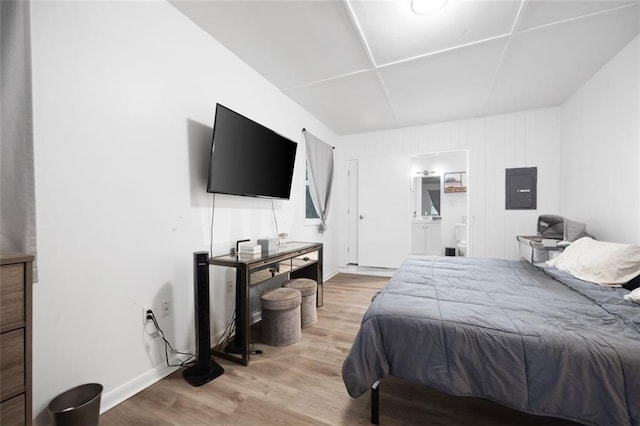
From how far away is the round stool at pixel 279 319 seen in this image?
2.17m

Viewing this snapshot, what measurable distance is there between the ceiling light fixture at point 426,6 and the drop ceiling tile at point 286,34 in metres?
0.47

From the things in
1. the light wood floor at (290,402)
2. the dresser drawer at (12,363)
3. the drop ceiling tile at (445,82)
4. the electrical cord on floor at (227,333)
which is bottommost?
the light wood floor at (290,402)

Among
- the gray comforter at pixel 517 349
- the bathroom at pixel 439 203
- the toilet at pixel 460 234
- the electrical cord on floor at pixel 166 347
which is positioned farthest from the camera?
the bathroom at pixel 439 203

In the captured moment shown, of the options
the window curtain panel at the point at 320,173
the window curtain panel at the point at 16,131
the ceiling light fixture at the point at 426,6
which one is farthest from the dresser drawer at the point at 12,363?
the window curtain panel at the point at 320,173

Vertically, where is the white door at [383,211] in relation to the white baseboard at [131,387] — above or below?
above

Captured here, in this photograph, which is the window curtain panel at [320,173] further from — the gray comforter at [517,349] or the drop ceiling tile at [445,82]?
the gray comforter at [517,349]

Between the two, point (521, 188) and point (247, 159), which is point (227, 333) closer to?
point (247, 159)

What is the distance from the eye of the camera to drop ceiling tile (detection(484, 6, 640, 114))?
79.6 inches

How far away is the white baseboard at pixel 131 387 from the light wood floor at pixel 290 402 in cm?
4

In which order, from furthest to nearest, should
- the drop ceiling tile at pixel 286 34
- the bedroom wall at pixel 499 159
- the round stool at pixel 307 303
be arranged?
the bedroom wall at pixel 499 159 → the round stool at pixel 307 303 → the drop ceiling tile at pixel 286 34

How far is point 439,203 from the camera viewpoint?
599 cm

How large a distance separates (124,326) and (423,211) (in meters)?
5.87

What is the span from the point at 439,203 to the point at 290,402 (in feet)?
18.2

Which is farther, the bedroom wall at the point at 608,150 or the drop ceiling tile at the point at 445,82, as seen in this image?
the drop ceiling tile at the point at 445,82
